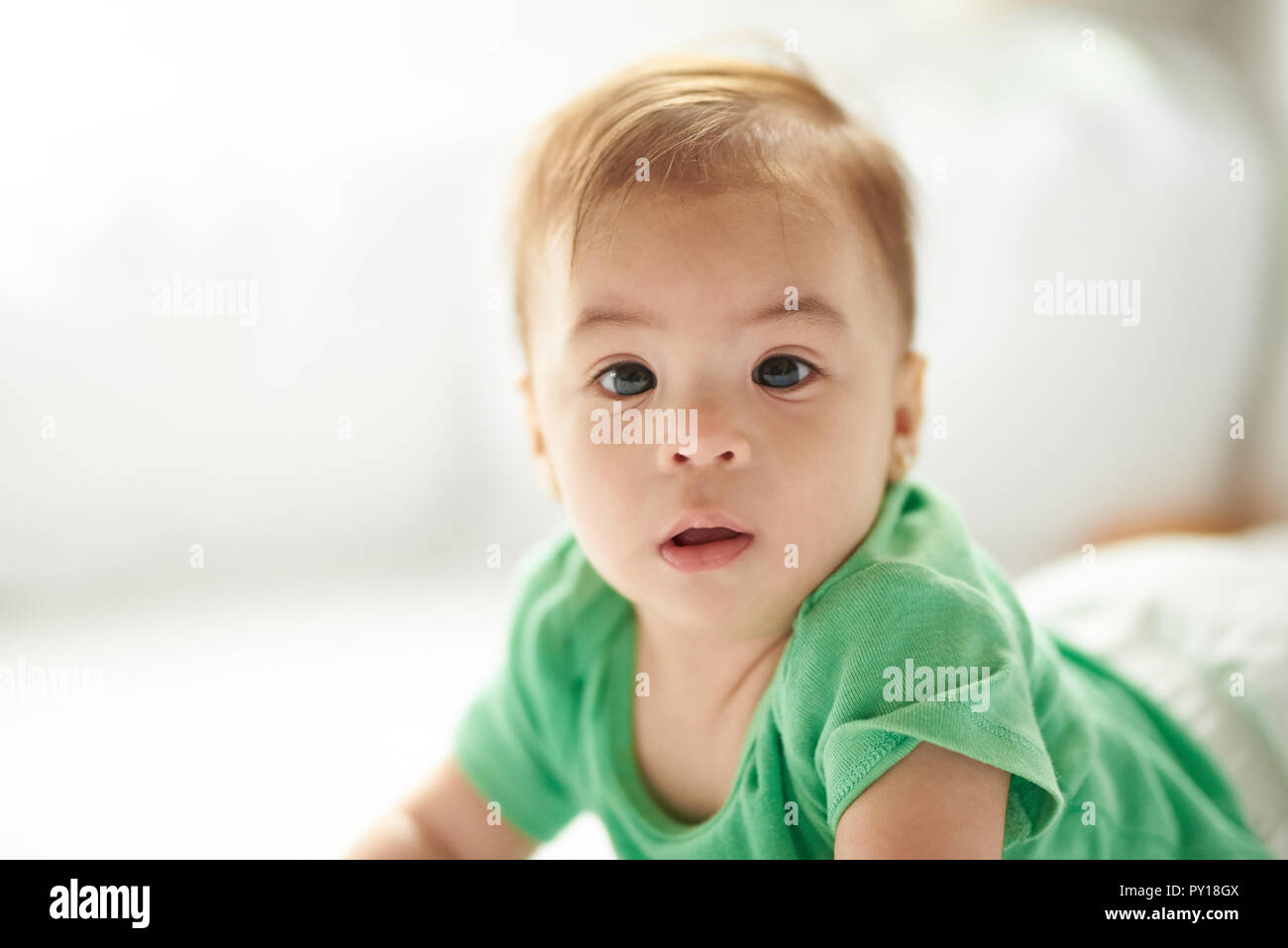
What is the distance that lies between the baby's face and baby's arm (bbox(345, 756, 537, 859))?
0.88 feet

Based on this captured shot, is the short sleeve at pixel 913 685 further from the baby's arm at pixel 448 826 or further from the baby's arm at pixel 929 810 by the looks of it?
the baby's arm at pixel 448 826

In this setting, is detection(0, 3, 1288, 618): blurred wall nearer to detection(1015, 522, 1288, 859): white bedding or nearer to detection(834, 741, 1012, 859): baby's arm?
detection(1015, 522, 1288, 859): white bedding

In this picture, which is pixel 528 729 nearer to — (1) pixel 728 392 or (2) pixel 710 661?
(2) pixel 710 661

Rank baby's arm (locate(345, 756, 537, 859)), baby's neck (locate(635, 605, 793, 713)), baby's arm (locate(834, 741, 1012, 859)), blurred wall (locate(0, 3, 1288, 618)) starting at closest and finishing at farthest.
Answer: baby's arm (locate(834, 741, 1012, 859)) → baby's neck (locate(635, 605, 793, 713)) → baby's arm (locate(345, 756, 537, 859)) → blurred wall (locate(0, 3, 1288, 618))

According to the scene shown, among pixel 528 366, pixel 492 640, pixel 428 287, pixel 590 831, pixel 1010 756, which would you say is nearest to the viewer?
pixel 1010 756

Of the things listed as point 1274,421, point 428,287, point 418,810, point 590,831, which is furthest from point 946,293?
point 418,810

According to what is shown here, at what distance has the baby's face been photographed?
68cm

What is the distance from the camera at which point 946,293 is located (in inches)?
57.6

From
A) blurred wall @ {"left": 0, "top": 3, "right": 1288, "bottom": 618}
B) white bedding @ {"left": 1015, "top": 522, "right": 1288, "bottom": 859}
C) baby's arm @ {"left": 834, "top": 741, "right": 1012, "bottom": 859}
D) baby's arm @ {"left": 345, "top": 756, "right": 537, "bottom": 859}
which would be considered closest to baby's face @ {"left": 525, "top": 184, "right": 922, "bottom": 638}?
baby's arm @ {"left": 834, "top": 741, "right": 1012, "bottom": 859}

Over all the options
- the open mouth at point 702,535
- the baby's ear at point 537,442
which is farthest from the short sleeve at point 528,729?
the open mouth at point 702,535

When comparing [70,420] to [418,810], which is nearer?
[418,810]

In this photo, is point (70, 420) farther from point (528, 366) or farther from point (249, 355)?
point (528, 366)
